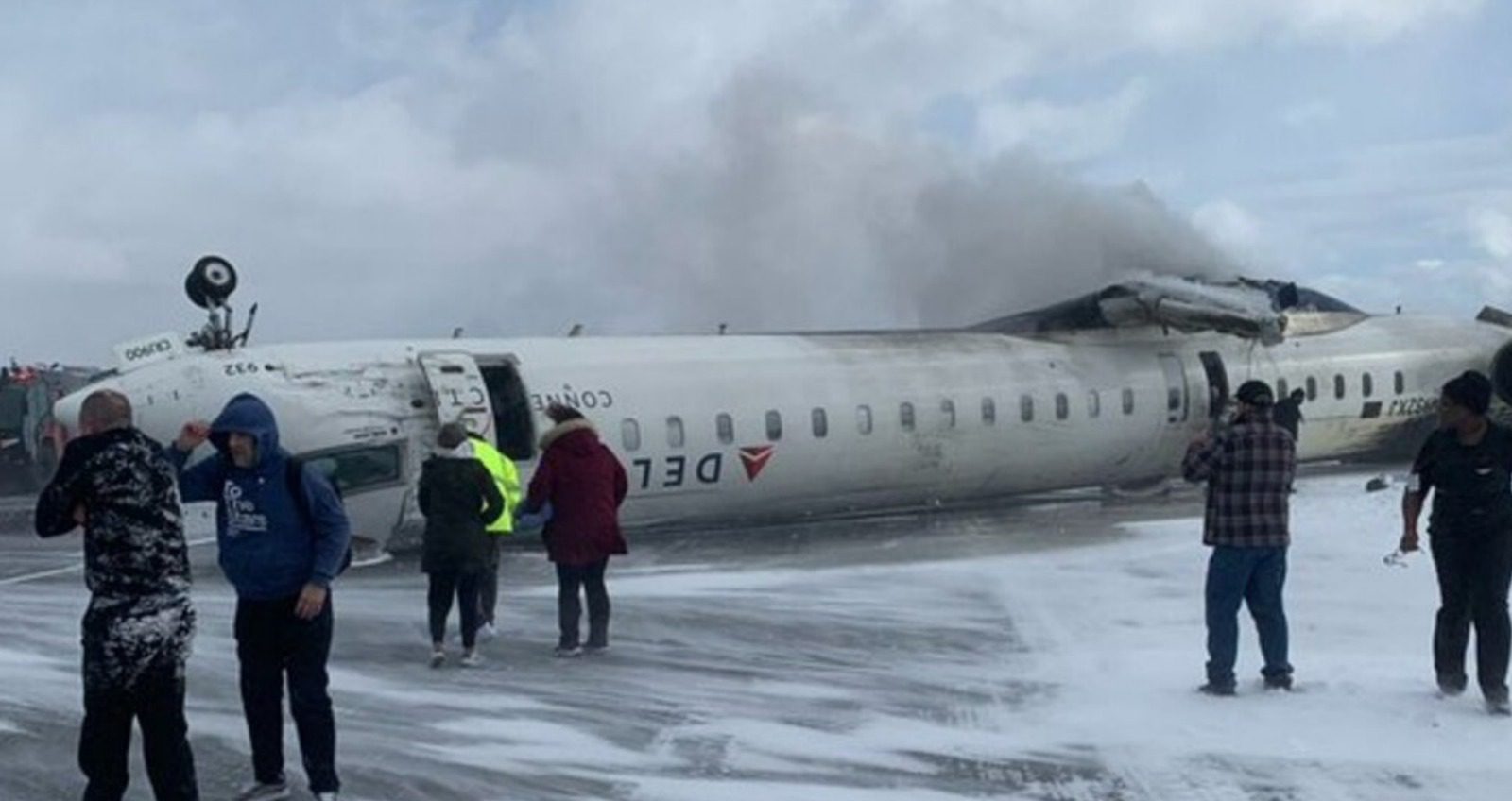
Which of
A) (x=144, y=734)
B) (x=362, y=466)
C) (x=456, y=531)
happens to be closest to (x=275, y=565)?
(x=144, y=734)

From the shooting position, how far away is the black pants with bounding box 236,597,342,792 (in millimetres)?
7504

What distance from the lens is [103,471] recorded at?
6.88 metres

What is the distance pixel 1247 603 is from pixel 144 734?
6.03 metres

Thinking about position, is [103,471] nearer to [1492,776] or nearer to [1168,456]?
[1492,776]

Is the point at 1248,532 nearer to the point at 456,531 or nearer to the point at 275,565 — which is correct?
the point at 456,531

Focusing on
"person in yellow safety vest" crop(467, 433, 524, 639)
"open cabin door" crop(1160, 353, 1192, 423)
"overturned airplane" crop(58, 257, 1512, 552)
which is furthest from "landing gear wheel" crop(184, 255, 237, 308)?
"open cabin door" crop(1160, 353, 1192, 423)

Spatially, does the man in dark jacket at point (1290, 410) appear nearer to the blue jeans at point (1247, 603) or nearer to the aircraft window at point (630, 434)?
the aircraft window at point (630, 434)

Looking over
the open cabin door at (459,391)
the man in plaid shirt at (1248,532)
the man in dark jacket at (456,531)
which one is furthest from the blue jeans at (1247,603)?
the open cabin door at (459,391)

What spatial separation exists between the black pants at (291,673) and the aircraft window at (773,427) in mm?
12562

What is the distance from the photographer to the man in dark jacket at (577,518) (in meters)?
11.8

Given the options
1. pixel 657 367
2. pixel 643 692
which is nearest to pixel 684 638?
pixel 643 692

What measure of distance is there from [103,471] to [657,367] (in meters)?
13.0

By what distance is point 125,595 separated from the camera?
268 inches

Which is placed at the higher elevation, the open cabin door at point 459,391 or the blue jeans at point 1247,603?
the open cabin door at point 459,391
